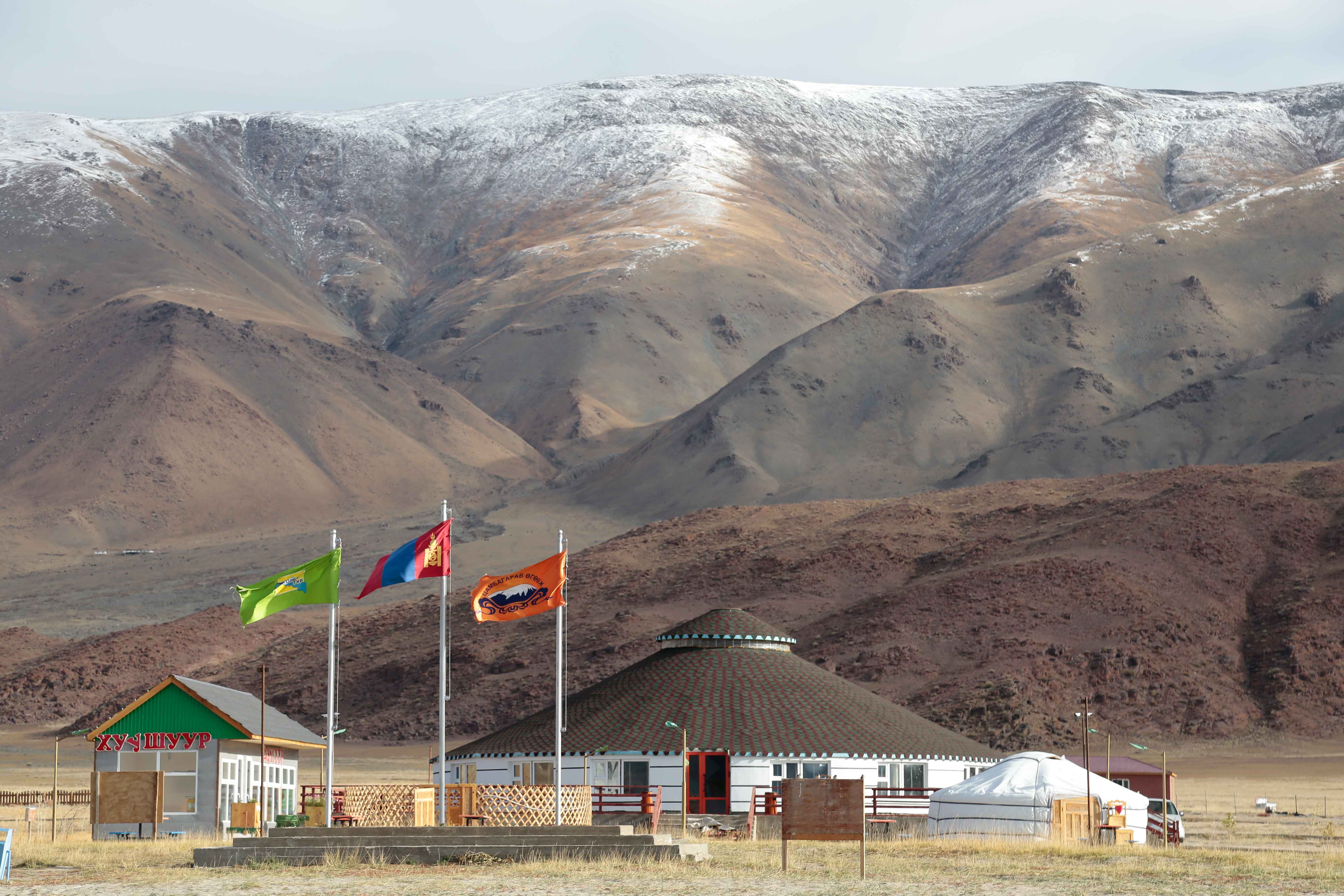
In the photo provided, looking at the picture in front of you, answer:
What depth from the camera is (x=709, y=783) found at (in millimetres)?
48219

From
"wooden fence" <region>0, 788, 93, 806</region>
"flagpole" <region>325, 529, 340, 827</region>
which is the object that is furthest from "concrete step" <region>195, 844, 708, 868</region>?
"wooden fence" <region>0, 788, 93, 806</region>

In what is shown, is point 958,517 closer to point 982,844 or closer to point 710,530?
point 710,530

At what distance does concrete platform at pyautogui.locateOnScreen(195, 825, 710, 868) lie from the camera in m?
33.8

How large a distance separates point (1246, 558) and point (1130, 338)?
8647cm

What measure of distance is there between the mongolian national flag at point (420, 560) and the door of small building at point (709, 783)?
42.8 ft

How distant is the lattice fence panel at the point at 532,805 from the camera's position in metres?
38.3

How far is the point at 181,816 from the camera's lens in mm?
44375

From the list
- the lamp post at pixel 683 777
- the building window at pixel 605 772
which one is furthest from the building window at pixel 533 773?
the lamp post at pixel 683 777

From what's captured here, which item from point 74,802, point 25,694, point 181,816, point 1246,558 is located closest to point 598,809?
point 181,816

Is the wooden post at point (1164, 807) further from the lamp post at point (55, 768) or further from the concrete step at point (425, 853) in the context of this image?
the lamp post at point (55, 768)

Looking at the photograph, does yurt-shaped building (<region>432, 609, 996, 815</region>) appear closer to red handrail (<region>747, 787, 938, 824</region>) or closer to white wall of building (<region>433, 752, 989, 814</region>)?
white wall of building (<region>433, 752, 989, 814</region>)

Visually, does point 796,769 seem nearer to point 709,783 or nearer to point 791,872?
point 709,783

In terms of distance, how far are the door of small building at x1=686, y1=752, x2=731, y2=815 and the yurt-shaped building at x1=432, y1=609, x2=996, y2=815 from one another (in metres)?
0.03

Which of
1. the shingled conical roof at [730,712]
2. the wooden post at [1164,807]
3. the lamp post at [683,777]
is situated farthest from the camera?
the shingled conical roof at [730,712]
